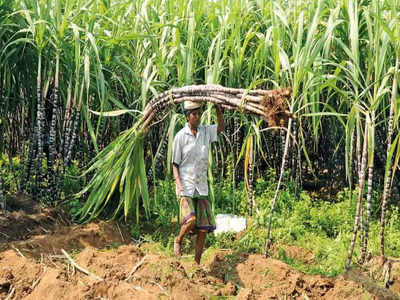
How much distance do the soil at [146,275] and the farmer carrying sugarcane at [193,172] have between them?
10.7 inches

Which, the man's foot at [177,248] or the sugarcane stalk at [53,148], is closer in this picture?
the man's foot at [177,248]

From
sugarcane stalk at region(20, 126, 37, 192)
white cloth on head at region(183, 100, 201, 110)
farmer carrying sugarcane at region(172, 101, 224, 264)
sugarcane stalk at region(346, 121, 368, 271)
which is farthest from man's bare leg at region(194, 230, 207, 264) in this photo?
sugarcane stalk at region(20, 126, 37, 192)

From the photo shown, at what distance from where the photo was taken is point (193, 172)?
337cm

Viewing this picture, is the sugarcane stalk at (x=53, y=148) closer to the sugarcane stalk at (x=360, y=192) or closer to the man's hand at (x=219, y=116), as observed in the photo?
the man's hand at (x=219, y=116)

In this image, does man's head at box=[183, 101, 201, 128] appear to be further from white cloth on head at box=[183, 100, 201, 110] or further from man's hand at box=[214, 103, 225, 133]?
man's hand at box=[214, 103, 225, 133]

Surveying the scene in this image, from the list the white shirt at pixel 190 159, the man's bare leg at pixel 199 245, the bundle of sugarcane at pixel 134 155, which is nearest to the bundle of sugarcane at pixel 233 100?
the bundle of sugarcane at pixel 134 155

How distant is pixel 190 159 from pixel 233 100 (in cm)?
50

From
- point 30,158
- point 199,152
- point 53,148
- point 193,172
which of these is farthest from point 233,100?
point 30,158

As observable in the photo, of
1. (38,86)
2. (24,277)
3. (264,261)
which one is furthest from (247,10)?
(24,277)

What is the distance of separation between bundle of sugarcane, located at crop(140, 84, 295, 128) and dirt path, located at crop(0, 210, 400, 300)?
38.1 inches

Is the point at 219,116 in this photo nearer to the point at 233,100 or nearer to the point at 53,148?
the point at 233,100

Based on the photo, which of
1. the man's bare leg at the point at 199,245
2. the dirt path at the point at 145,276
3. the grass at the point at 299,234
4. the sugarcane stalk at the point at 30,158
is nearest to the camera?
the dirt path at the point at 145,276

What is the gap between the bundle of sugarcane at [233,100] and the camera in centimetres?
285

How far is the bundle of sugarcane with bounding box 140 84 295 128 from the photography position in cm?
285
